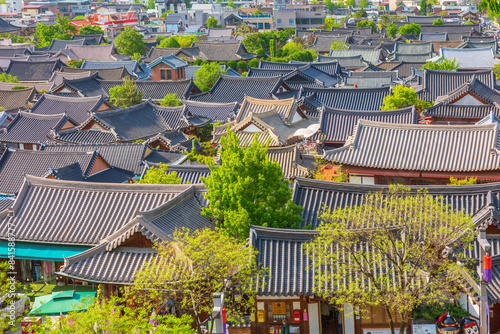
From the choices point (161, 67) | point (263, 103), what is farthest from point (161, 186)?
point (161, 67)

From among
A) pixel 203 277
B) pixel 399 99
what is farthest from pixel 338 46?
pixel 203 277

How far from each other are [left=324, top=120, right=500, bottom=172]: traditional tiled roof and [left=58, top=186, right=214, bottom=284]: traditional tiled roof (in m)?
13.7

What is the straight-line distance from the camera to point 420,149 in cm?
3322

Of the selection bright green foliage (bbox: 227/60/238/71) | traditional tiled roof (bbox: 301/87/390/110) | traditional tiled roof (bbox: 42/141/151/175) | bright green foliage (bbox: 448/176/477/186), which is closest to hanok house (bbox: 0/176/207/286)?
traditional tiled roof (bbox: 42/141/151/175)

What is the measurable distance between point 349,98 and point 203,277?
35208 millimetres

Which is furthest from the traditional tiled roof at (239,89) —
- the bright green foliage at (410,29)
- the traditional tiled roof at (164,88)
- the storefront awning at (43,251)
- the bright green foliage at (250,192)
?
the bright green foliage at (410,29)

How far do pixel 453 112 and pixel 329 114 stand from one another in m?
9.08

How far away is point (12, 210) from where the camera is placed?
977 inches

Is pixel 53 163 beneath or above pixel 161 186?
above

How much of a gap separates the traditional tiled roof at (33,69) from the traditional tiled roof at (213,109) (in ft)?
104

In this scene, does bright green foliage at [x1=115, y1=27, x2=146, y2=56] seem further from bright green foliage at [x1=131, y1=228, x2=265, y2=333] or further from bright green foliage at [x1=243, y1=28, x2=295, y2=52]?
bright green foliage at [x1=131, y1=228, x2=265, y2=333]

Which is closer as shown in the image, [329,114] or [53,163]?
[53,163]

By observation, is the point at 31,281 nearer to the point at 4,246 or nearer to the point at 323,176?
the point at 4,246

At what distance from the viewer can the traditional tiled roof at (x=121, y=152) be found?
3747cm
